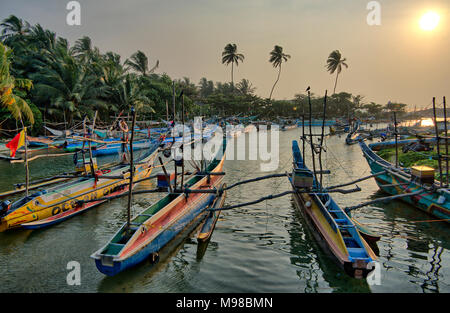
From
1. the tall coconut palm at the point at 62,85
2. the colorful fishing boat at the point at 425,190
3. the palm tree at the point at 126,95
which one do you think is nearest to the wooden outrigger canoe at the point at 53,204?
the colorful fishing boat at the point at 425,190

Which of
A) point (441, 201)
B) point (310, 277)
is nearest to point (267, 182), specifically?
point (441, 201)

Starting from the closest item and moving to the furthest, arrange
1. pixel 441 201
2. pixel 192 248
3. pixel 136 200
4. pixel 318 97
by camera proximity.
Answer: pixel 192 248, pixel 441 201, pixel 136 200, pixel 318 97

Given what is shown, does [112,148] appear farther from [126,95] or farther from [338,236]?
[338,236]

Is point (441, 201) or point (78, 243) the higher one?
point (441, 201)

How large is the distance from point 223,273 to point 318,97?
87667mm

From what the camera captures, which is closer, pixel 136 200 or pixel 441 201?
pixel 441 201

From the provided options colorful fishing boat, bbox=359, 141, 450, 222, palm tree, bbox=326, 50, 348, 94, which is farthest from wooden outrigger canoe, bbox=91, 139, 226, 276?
palm tree, bbox=326, 50, 348, 94

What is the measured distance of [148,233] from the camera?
8.23 m

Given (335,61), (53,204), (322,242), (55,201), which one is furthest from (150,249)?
(335,61)

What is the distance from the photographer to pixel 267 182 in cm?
1812

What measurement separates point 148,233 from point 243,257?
294cm
